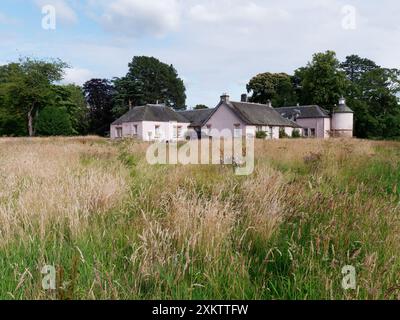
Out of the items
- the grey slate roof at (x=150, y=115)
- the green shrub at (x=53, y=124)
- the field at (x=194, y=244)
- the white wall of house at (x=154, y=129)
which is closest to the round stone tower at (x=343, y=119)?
the white wall of house at (x=154, y=129)

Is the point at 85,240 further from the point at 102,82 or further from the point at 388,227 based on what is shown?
the point at 102,82

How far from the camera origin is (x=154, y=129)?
146 feet

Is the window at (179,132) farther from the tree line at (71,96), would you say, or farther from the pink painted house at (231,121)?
the tree line at (71,96)

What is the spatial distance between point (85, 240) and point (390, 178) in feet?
18.7

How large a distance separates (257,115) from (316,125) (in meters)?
12.3

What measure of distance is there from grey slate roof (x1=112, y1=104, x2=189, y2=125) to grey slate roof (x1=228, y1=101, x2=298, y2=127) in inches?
401

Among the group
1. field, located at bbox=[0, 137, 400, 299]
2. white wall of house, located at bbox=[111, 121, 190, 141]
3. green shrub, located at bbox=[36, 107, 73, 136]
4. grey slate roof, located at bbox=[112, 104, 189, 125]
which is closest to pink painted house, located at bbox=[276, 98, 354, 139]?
white wall of house, located at bbox=[111, 121, 190, 141]

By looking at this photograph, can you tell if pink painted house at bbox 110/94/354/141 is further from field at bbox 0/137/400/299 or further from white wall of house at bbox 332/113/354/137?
field at bbox 0/137/400/299

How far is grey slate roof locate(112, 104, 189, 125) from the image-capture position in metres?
44.0

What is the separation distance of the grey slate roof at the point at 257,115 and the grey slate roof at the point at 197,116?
6.09 metres

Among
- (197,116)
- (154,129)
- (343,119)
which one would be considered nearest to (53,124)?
(154,129)

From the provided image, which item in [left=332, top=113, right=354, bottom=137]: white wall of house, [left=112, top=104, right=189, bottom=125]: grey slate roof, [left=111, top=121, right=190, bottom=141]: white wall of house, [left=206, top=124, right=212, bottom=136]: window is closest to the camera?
[left=111, top=121, right=190, bottom=141]: white wall of house

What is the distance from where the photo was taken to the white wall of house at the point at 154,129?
142 feet
